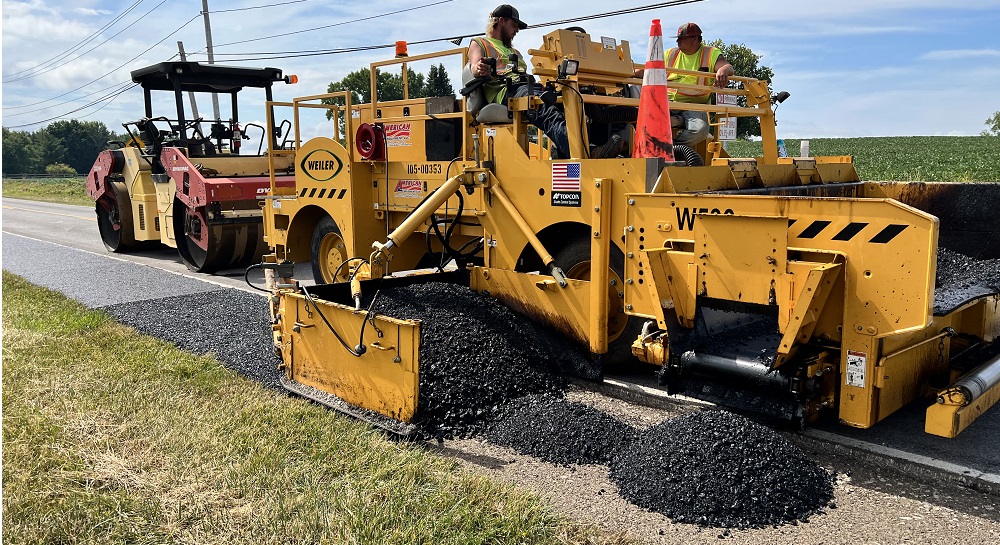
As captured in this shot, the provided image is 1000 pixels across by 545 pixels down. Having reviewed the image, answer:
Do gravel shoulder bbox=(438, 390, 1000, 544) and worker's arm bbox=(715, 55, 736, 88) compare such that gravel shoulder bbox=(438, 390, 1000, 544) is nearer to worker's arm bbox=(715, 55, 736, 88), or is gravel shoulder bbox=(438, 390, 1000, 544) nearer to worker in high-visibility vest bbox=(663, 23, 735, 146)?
worker in high-visibility vest bbox=(663, 23, 735, 146)

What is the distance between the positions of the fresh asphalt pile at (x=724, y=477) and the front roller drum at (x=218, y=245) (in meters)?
8.76

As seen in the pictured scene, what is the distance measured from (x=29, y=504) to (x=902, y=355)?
14.2ft

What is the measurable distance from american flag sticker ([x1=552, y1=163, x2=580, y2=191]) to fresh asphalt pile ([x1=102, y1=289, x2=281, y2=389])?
241cm

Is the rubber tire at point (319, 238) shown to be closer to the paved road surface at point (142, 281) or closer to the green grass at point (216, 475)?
the paved road surface at point (142, 281)

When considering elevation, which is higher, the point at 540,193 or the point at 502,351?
the point at 540,193

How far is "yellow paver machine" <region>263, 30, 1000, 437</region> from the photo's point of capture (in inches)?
156

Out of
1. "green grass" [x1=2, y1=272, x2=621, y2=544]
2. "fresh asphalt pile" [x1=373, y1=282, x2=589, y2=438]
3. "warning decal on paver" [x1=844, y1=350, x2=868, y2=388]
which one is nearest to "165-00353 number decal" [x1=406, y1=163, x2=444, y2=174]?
"fresh asphalt pile" [x1=373, y1=282, x2=589, y2=438]

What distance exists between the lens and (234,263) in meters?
11.9

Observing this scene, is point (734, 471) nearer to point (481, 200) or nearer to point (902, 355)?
point (902, 355)

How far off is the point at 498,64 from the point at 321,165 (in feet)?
7.81

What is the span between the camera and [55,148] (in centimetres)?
8269

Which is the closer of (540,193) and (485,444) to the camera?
(485,444)

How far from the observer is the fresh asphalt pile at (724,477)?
360cm

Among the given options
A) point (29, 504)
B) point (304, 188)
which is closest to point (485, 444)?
point (29, 504)
